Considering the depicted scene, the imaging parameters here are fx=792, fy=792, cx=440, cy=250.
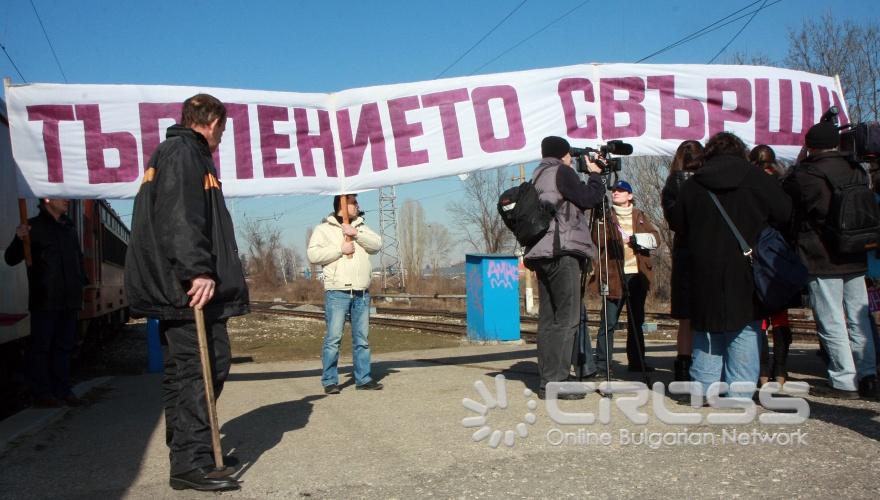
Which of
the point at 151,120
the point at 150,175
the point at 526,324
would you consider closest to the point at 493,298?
the point at 526,324

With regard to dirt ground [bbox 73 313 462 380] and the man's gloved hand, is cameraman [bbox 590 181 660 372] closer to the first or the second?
the man's gloved hand

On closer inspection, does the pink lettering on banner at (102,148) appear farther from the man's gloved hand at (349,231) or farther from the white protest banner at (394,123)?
the man's gloved hand at (349,231)

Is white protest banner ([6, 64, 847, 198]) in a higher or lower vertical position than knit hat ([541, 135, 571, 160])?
higher

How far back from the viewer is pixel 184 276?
4.14 metres

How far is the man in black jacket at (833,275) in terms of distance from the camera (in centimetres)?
596

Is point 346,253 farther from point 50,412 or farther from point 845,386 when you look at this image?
point 845,386

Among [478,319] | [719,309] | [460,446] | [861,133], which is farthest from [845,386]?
[478,319]

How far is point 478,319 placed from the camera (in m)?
13.4

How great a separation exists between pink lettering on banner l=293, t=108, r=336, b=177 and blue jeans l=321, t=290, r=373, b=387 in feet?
4.03

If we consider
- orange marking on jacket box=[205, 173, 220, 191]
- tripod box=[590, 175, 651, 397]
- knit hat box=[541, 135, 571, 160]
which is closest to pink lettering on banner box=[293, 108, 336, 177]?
knit hat box=[541, 135, 571, 160]


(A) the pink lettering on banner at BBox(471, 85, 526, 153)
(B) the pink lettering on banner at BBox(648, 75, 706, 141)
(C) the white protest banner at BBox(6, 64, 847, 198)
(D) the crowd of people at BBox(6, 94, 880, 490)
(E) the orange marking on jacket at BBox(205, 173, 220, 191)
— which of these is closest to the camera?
(D) the crowd of people at BBox(6, 94, 880, 490)

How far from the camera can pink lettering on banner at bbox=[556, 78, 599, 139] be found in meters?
8.05

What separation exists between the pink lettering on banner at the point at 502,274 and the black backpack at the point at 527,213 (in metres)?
6.96

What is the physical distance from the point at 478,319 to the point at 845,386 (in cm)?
783
